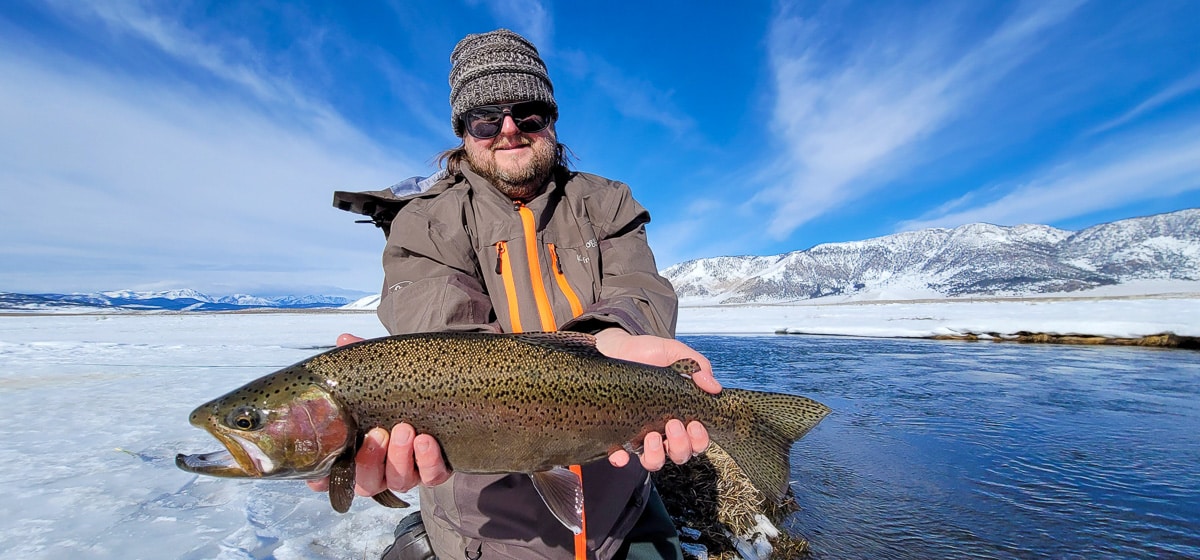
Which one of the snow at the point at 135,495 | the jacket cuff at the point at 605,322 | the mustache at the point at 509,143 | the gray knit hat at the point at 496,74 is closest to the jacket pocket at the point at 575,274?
the jacket cuff at the point at 605,322

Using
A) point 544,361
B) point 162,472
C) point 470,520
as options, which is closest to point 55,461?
point 162,472

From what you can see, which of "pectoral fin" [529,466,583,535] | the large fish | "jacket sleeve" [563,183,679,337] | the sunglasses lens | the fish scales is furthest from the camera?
the sunglasses lens

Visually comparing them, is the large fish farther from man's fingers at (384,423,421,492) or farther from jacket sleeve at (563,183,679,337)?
jacket sleeve at (563,183,679,337)

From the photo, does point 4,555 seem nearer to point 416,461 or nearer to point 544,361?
point 416,461

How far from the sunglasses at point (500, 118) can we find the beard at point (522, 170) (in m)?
0.08

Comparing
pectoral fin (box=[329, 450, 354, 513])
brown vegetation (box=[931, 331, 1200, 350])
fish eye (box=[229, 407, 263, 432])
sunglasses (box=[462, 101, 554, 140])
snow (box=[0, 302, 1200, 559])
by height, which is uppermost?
sunglasses (box=[462, 101, 554, 140])

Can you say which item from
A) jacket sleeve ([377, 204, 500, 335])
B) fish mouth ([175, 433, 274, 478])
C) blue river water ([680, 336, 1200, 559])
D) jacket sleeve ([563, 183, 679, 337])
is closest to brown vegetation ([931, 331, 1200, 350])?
blue river water ([680, 336, 1200, 559])

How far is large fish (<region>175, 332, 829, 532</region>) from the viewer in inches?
87.1

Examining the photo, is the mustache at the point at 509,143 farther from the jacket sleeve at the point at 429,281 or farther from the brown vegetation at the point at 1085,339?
the brown vegetation at the point at 1085,339

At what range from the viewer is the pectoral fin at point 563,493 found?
251cm

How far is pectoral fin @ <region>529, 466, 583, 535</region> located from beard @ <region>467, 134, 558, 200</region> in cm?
177

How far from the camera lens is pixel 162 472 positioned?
549cm

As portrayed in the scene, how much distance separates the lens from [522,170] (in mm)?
3352

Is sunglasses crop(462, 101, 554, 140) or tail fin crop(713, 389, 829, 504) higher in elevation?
sunglasses crop(462, 101, 554, 140)
